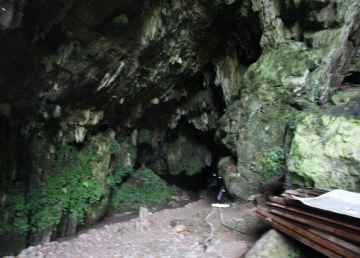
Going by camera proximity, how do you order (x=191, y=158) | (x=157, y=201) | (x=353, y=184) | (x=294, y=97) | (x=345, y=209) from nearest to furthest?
(x=345, y=209), (x=353, y=184), (x=294, y=97), (x=157, y=201), (x=191, y=158)

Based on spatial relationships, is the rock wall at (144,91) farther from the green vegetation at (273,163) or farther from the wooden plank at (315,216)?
the wooden plank at (315,216)

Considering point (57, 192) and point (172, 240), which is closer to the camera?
point (172, 240)

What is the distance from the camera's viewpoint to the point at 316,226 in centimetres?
329

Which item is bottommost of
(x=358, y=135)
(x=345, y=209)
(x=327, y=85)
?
(x=345, y=209)

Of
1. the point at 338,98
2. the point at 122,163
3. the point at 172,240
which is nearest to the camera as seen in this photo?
the point at 172,240

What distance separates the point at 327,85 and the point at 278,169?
3678 millimetres

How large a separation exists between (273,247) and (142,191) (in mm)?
8030

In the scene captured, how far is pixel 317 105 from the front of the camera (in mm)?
8070

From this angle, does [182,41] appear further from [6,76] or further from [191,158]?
[191,158]

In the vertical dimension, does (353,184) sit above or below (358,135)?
below

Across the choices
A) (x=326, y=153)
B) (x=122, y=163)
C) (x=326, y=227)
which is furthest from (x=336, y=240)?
(x=122, y=163)

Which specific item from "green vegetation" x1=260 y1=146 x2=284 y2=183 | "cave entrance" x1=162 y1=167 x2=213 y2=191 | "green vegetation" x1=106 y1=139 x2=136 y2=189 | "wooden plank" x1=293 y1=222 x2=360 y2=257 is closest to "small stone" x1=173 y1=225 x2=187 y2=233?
"wooden plank" x1=293 y1=222 x2=360 y2=257

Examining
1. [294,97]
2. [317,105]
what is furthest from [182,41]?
[317,105]

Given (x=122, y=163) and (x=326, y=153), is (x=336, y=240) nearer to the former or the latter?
(x=326, y=153)
